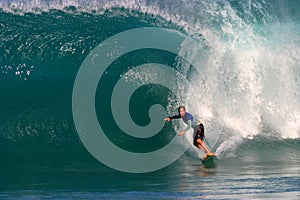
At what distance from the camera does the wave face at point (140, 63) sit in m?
15.5

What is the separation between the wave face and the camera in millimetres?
15500

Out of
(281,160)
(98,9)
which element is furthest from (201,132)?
(98,9)

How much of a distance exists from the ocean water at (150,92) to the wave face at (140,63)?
3 centimetres

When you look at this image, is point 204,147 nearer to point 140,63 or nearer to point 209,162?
point 209,162

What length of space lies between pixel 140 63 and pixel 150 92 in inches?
40.6

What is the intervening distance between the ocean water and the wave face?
0.03 m

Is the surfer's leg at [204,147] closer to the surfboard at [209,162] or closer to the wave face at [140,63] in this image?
the surfboard at [209,162]

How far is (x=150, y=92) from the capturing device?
55.3 feet

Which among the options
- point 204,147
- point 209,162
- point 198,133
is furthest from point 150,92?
point 209,162

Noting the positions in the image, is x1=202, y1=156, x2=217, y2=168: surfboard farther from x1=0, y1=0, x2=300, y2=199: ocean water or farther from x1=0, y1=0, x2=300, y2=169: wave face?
x1=0, y1=0, x2=300, y2=169: wave face

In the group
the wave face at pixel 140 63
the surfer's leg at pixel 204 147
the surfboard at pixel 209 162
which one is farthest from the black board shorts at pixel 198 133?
the wave face at pixel 140 63

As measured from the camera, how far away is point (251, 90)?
17781 millimetres

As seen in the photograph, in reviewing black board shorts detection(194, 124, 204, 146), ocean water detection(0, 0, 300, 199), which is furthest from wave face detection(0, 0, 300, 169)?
black board shorts detection(194, 124, 204, 146)

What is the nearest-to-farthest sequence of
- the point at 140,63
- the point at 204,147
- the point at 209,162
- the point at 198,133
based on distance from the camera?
the point at 209,162 → the point at 204,147 → the point at 198,133 → the point at 140,63
